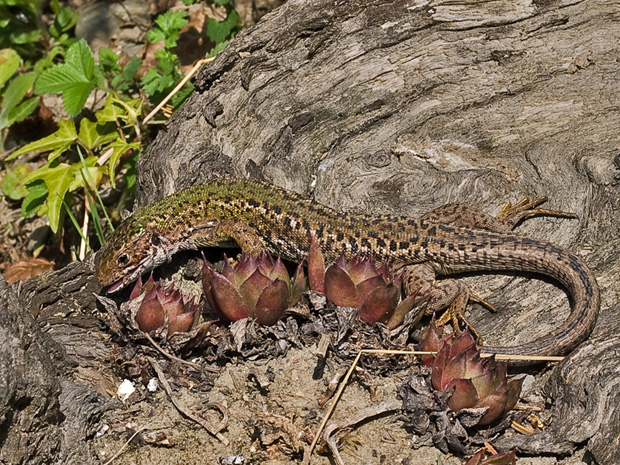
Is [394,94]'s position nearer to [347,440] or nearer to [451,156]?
[451,156]

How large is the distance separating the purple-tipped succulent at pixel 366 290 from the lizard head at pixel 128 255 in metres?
1.53

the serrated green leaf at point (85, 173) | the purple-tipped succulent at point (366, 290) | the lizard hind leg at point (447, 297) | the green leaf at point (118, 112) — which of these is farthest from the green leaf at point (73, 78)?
the lizard hind leg at point (447, 297)

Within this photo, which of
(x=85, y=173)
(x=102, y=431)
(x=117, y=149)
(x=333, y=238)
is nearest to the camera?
(x=102, y=431)

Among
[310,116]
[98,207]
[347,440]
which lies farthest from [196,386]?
[98,207]

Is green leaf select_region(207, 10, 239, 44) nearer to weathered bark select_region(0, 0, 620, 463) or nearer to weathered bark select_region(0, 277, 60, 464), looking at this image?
weathered bark select_region(0, 0, 620, 463)

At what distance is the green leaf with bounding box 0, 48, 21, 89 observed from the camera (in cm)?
777

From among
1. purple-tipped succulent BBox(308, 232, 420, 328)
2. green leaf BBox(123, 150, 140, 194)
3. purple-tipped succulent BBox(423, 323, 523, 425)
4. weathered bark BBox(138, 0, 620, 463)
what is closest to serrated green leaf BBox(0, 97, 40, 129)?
green leaf BBox(123, 150, 140, 194)

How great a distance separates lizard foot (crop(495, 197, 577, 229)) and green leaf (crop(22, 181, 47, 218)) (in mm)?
4091

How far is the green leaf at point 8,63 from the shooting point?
25.5 feet

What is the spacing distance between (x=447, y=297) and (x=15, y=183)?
207 inches

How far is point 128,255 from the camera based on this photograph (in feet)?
16.9

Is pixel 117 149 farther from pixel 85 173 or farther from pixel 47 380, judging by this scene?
pixel 47 380

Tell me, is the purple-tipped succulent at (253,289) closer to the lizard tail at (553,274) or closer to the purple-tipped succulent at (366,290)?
the purple-tipped succulent at (366,290)

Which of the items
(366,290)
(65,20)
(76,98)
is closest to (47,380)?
(366,290)
